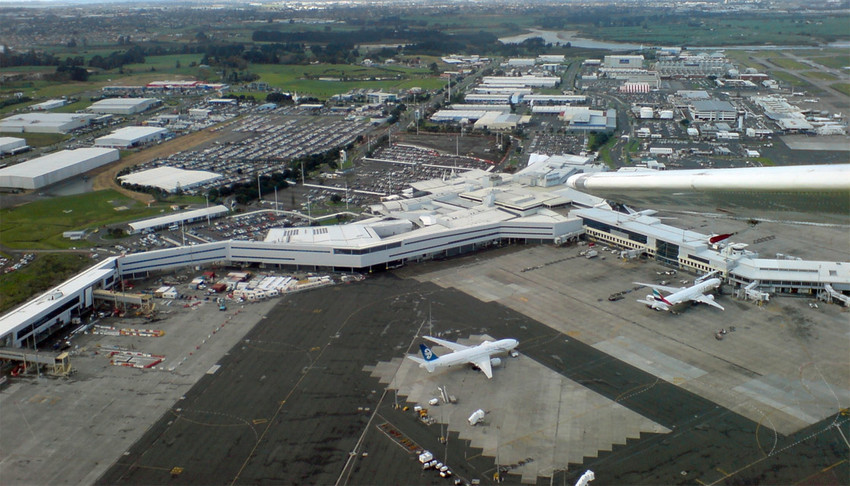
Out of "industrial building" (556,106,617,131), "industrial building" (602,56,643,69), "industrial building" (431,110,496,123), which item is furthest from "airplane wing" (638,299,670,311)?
"industrial building" (602,56,643,69)

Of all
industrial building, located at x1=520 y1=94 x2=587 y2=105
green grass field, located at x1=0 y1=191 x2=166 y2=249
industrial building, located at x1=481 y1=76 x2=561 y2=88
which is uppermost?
industrial building, located at x1=481 y1=76 x2=561 y2=88

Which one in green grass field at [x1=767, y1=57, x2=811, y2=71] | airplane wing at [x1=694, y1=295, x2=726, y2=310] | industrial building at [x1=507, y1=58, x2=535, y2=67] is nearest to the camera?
airplane wing at [x1=694, y1=295, x2=726, y2=310]

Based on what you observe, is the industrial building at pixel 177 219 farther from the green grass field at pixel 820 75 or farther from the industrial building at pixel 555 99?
the green grass field at pixel 820 75

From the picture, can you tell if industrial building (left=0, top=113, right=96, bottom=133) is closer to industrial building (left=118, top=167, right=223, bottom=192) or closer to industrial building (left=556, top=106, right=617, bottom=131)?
industrial building (left=118, top=167, right=223, bottom=192)

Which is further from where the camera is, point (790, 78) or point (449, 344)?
point (790, 78)

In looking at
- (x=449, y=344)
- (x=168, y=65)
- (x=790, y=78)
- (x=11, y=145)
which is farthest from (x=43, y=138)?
(x=790, y=78)

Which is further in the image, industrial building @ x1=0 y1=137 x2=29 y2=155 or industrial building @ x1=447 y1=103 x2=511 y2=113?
industrial building @ x1=447 y1=103 x2=511 y2=113

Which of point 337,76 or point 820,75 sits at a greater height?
point 337,76

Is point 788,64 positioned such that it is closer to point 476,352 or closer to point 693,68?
point 693,68
